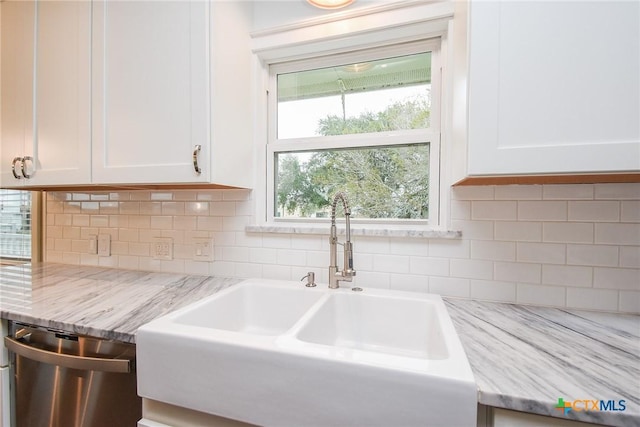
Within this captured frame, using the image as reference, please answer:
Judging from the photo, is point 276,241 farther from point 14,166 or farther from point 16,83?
point 16,83

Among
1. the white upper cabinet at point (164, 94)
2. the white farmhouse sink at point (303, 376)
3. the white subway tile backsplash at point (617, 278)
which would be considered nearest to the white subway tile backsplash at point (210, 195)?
the white upper cabinet at point (164, 94)

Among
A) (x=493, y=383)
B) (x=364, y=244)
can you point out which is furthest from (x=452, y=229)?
(x=493, y=383)

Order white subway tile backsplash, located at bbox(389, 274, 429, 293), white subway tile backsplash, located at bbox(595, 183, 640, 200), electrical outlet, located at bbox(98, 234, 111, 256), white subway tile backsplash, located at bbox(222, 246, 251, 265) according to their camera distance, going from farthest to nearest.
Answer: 1. electrical outlet, located at bbox(98, 234, 111, 256)
2. white subway tile backsplash, located at bbox(222, 246, 251, 265)
3. white subway tile backsplash, located at bbox(389, 274, 429, 293)
4. white subway tile backsplash, located at bbox(595, 183, 640, 200)

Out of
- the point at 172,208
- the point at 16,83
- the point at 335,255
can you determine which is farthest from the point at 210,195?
the point at 16,83

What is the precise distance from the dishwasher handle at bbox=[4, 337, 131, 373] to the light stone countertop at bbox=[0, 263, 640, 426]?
0.08 meters

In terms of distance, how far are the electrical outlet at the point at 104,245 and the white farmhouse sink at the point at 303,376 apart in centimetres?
103

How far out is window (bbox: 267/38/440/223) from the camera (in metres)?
1.24

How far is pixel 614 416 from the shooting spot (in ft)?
1.62

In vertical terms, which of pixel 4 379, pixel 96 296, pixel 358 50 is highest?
pixel 358 50

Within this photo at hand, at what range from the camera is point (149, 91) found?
1.14 m

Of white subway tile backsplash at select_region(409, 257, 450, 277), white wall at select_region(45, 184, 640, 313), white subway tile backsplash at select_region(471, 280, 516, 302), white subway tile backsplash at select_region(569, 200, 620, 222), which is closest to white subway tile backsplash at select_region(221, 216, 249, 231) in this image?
white wall at select_region(45, 184, 640, 313)

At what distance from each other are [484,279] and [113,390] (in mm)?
1308

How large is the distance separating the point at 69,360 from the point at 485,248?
146 centimetres

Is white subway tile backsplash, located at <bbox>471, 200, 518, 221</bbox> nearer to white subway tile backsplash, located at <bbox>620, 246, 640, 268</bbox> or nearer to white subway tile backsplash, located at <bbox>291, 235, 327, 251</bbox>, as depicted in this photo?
white subway tile backsplash, located at <bbox>620, 246, 640, 268</bbox>
